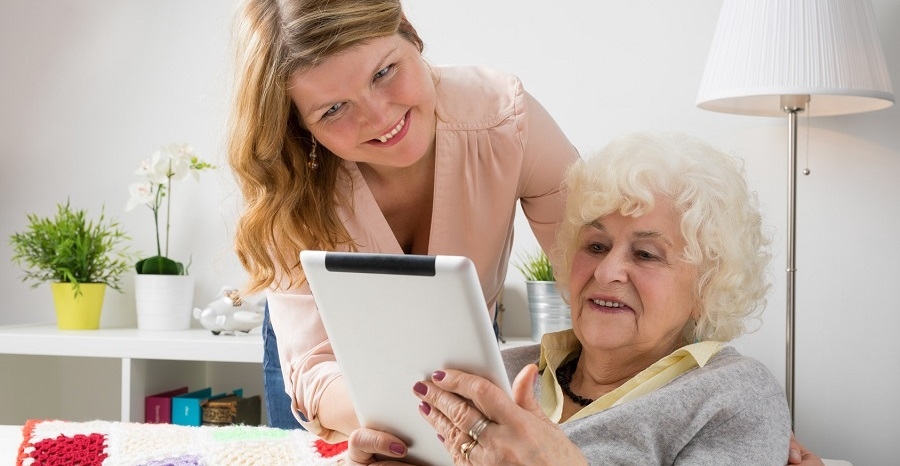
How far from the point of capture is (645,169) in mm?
1423

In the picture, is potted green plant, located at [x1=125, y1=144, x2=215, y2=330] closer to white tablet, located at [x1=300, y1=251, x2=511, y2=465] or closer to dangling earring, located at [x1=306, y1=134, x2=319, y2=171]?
dangling earring, located at [x1=306, y1=134, x2=319, y2=171]

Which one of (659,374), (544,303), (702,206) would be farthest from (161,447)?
(544,303)

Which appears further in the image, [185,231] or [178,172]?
[185,231]

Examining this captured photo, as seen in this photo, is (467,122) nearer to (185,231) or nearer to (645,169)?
(645,169)

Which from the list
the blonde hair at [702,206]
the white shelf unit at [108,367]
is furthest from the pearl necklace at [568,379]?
the white shelf unit at [108,367]

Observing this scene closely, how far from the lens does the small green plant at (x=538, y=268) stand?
2.75 meters

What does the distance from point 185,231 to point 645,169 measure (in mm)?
2145

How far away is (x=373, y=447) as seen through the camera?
1.18 m

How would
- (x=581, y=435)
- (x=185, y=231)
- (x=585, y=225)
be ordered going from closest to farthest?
(x=581, y=435) < (x=585, y=225) < (x=185, y=231)

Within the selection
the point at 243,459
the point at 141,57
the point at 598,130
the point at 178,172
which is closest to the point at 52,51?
the point at 141,57

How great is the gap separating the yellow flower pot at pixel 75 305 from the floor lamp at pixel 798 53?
1963 millimetres

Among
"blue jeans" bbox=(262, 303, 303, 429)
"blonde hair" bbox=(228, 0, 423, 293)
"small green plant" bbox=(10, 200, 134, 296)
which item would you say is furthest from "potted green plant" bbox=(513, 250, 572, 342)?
"small green plant" bbox=(10, 200, 134, 296)

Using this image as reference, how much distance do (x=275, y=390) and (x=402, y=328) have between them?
1018 millimetres

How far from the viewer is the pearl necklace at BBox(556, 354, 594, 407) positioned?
148cm
